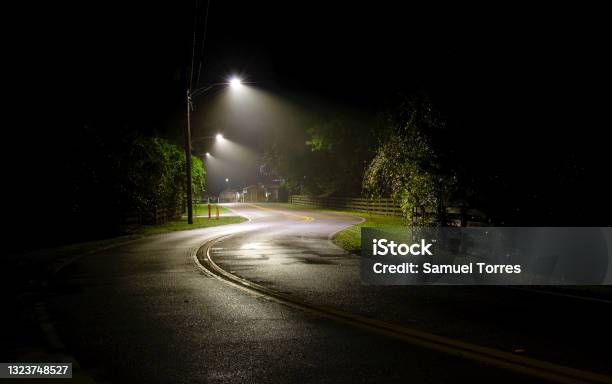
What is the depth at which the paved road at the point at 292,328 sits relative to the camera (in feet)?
16.8

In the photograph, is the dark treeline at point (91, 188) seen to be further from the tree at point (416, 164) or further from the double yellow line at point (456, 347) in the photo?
the double yellow line at point (456, 347)

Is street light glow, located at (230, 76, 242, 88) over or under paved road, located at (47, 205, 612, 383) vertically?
over

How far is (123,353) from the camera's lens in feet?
18.6

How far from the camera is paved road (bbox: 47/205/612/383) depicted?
5.11 metres

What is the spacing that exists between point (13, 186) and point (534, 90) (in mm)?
19387

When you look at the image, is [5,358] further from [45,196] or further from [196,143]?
[196,143]

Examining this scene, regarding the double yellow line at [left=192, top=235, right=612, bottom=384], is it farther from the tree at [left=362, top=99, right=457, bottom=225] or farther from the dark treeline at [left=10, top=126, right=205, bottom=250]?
the dark treeline at [left=10, top=126, right=205, bottom=250]

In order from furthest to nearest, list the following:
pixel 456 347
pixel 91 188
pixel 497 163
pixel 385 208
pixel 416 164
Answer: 1. pixel 385 208
2. pixel 91 188
3. pixel 416 164
4. pixel 497 163
5. pixel 456 347

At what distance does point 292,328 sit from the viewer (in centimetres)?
673

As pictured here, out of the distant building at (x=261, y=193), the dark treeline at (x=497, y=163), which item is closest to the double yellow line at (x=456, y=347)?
the dark treeline at (x=497, y=163)

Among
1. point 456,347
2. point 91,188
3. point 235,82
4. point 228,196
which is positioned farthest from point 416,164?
point 228,196

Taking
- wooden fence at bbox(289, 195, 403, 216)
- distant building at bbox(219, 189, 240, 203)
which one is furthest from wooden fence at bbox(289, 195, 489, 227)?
distant building at bbox(219, 189, 240, 203)

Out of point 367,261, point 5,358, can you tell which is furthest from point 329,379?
point 367,261

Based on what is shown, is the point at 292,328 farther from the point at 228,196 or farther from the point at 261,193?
the point at 228,196
